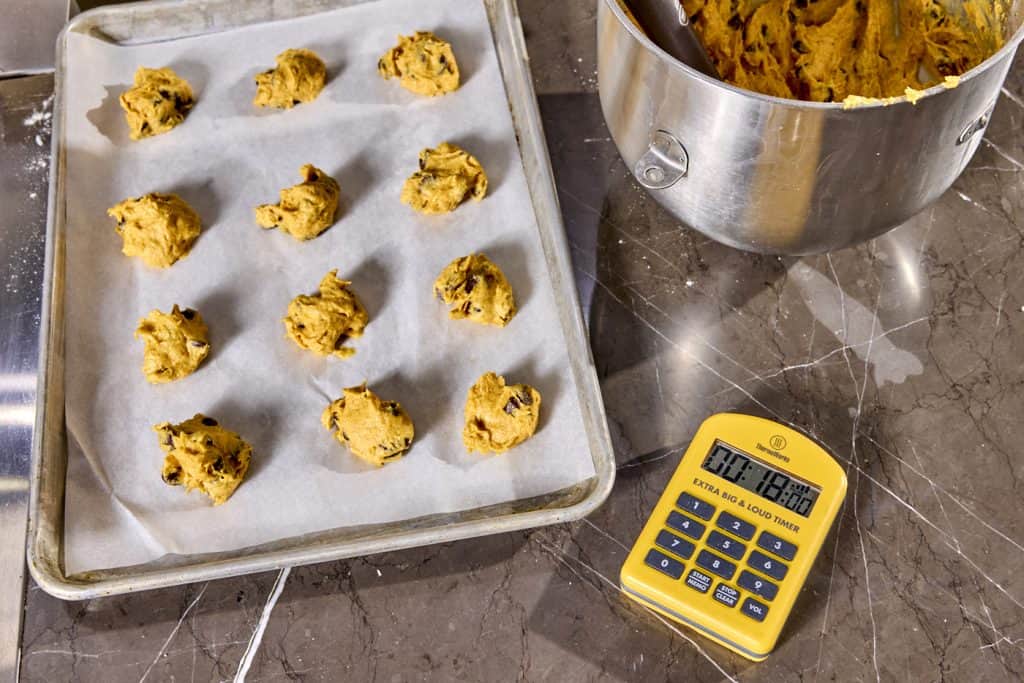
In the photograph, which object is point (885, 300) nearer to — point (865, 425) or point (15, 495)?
point (865, 425)

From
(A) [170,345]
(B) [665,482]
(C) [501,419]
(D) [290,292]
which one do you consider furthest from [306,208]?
(B) [665,482]

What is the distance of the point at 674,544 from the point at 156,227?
2.12 feet

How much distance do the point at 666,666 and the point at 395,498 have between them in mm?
301

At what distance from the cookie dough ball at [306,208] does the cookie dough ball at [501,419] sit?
29 centimetres

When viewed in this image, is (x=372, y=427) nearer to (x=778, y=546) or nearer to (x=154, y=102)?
(x=778, y=546)

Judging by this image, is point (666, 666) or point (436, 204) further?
point (436, 204)

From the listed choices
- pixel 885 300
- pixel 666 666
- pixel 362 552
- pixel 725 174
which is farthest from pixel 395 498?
pixel 885 300

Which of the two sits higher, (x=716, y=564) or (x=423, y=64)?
(x=423, y=64)

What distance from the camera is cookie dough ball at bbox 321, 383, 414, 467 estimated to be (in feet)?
3.17

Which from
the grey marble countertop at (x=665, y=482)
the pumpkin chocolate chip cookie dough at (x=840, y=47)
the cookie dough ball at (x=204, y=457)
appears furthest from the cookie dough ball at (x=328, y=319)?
the pumpkin chocolate chip cookie dough at (x=840, y=47)

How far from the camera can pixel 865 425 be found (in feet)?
3.20

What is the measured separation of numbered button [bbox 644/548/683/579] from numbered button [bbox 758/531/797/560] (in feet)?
0.25

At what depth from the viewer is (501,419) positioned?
97 cm

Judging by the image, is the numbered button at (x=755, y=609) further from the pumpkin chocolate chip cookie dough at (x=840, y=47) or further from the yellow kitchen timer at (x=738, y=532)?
the pumpkin chocolate chip cookie dough at (x=840, y=47)
